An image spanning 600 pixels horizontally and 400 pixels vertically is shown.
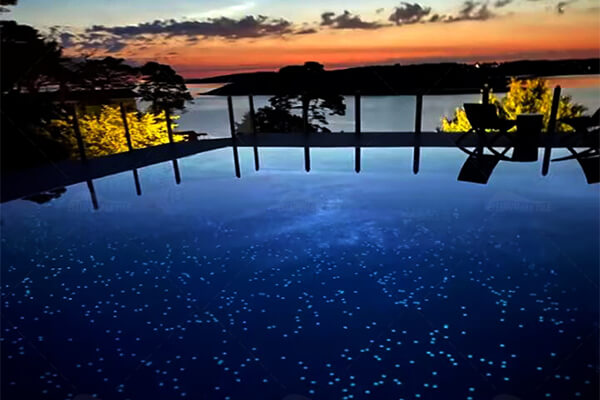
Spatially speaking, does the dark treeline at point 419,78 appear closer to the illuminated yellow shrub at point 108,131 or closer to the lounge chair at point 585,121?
the lounge chair at point 585,121

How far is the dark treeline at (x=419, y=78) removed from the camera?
7371 mm

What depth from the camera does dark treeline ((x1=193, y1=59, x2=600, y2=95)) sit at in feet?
24.2

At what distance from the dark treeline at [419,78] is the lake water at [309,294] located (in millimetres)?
3674

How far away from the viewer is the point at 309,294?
2.30 m

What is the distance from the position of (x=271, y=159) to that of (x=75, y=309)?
13.3 ft

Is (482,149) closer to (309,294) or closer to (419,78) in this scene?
(419,78)

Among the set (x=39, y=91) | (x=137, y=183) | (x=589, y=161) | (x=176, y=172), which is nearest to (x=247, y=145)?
(x=176, y=172)

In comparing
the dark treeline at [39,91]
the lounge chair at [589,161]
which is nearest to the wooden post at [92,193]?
the dark treeline at [39,91]

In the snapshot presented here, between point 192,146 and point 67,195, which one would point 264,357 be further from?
point 192,146

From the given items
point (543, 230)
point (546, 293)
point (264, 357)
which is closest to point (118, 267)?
point (264, 357)

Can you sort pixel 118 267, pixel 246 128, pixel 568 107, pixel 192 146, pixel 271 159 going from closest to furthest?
pixel 118 267, pixel 271 159, pixel 192 146, pixel 246 128, pixel 568 107

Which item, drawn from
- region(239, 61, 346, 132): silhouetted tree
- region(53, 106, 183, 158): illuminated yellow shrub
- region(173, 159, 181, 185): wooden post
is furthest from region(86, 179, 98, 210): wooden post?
region(53, 106, 183, 158): illuminated yellow shrub

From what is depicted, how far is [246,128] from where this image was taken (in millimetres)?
8562

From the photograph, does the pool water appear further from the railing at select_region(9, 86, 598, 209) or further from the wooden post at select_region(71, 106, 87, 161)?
the wooden post at select_region(71, 106, 87, 161)
